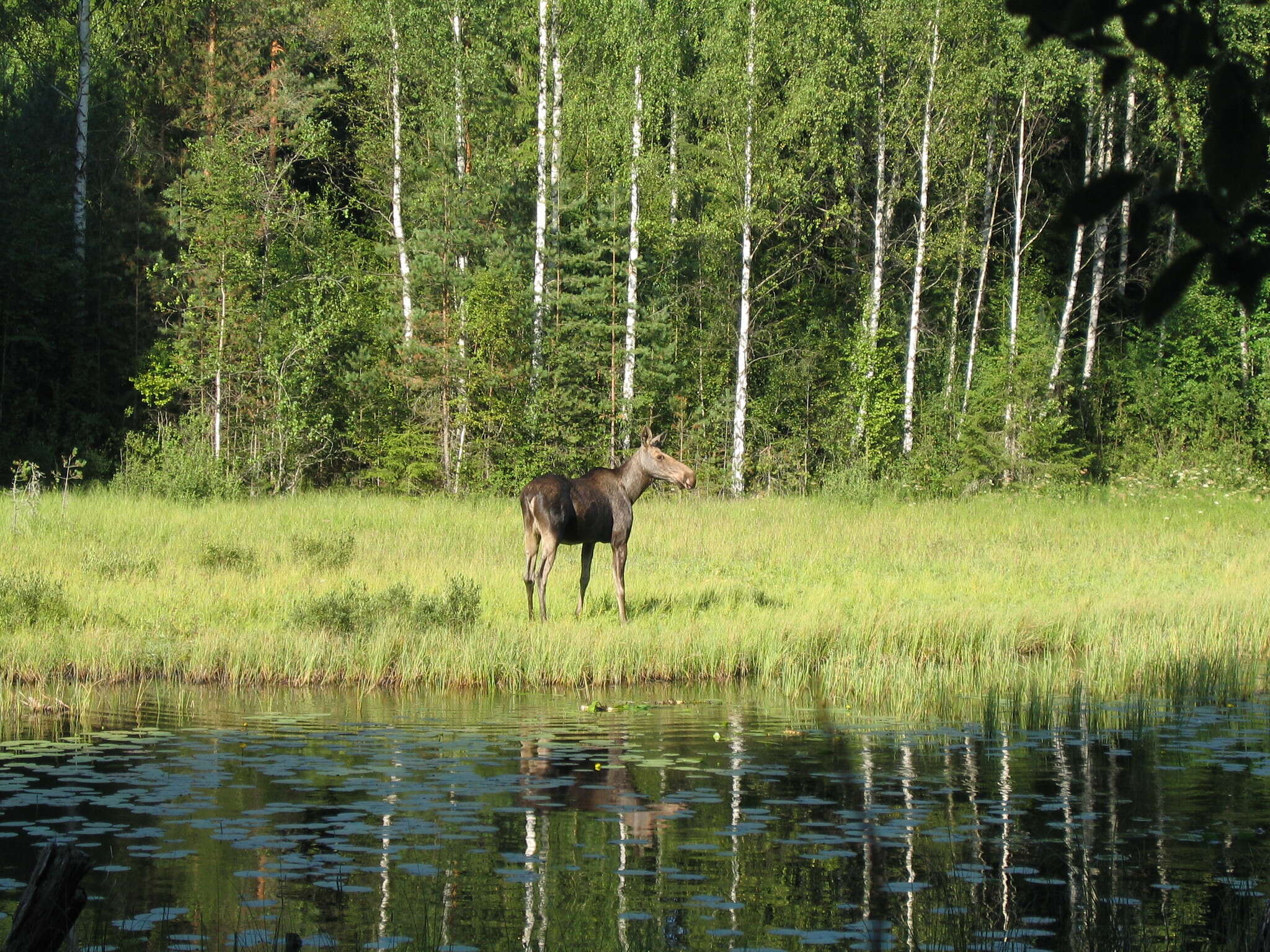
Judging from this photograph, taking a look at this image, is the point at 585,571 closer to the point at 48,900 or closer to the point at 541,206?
the point at 48,900

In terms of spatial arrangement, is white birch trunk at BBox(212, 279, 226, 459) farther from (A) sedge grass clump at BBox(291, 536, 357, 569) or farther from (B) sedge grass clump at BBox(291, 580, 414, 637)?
(B) sedge grass clump at BBox(291, 580, 414, 637)

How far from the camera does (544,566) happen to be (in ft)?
49.9

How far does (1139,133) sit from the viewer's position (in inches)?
1532

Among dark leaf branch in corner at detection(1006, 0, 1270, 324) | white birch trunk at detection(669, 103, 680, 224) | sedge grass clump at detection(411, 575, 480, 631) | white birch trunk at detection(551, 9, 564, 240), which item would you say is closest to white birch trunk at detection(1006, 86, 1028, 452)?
white birch trunk at detection(669, 103, 680, 224)

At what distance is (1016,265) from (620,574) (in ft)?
77.3

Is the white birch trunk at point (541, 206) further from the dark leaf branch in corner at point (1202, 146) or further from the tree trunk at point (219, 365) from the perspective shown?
the dark leaf branch in corner at point (1202, 146)

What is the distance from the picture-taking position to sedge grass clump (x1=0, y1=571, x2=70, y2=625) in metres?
14.0

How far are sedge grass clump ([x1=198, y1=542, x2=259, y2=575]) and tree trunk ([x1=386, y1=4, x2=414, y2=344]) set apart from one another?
17603 millimetres

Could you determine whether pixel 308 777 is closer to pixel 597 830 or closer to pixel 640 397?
pixel 597 830

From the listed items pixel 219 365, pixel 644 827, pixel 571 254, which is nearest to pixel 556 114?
pixel 571 254

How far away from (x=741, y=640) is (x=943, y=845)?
6.81 metres

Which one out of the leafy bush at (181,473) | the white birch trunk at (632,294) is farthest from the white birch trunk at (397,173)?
the leafy bush at (181,473)

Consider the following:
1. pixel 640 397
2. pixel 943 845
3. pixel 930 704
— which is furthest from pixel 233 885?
pixel 640 397

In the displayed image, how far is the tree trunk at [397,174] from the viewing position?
36312mm
